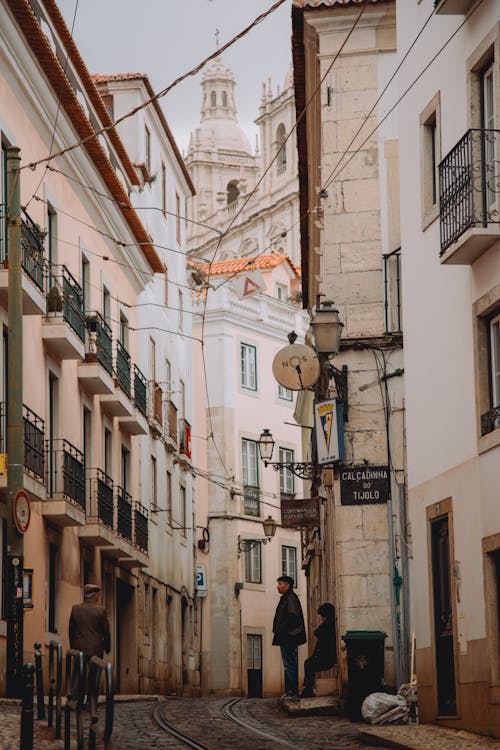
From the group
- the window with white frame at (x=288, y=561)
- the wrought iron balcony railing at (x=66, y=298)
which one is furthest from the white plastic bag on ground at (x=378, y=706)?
the window with white frame at (x=288, y=561)

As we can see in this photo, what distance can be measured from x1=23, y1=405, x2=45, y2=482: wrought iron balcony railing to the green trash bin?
Answer: 7050mm

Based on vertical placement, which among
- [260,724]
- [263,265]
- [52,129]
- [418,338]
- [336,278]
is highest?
[263,265]

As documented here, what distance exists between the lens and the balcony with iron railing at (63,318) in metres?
25.2

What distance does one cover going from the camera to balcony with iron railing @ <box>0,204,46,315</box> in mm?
21781

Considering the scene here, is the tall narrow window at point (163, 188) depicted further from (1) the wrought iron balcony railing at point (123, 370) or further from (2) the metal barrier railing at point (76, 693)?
(2) the metal barrier railing at point (76, 693)

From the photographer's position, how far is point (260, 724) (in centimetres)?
1709

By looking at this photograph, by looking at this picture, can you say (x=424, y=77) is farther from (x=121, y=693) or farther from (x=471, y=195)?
(x=121, y=693)

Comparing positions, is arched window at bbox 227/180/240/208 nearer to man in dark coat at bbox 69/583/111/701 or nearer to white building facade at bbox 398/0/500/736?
white building facade at bbox 398/0/500/736

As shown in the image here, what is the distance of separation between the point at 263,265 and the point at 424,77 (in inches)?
1605

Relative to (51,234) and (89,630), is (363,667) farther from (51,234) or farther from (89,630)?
(51,234)

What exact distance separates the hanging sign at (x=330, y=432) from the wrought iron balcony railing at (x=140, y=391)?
38.4 feet

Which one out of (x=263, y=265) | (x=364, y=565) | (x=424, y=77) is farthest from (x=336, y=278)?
(x=263, y=265)

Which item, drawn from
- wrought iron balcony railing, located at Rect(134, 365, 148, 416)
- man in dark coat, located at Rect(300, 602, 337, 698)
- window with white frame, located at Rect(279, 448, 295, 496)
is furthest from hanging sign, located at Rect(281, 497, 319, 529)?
window with white frame, located at Rect(279, 448, 295, 496)

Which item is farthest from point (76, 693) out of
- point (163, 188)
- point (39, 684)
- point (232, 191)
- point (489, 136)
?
point (232, 191)
